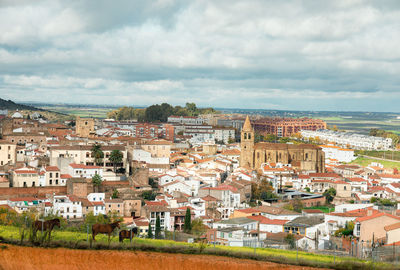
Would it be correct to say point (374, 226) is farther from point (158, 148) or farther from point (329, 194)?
point (158, 148)

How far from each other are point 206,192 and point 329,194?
492 inches

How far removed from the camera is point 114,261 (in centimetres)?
1382

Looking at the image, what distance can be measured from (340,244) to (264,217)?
8029 mm

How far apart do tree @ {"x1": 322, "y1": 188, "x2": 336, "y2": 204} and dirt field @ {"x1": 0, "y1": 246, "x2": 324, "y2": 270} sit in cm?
3276

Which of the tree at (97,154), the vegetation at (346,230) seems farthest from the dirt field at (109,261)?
the tree at (97,154)

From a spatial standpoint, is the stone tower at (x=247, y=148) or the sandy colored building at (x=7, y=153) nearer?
the sandy colored building at (x=7, y=153)

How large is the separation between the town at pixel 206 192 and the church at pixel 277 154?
0.35 feet

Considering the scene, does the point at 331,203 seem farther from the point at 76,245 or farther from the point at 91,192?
the point at 76,245

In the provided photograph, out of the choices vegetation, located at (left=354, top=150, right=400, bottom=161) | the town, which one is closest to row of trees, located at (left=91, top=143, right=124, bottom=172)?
the town

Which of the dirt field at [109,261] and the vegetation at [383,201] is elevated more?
the dirt field at [109,261]

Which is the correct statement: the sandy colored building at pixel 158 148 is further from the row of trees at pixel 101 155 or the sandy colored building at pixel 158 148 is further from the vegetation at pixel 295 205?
the vegetation at pixel 295 205

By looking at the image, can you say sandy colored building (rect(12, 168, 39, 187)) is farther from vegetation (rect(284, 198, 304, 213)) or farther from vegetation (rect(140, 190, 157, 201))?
vegetation (rect(284, 198, 304, 213))

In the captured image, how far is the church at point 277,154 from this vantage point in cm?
5728

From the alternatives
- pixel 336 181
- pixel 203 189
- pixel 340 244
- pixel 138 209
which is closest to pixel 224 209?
pixel 203 189
